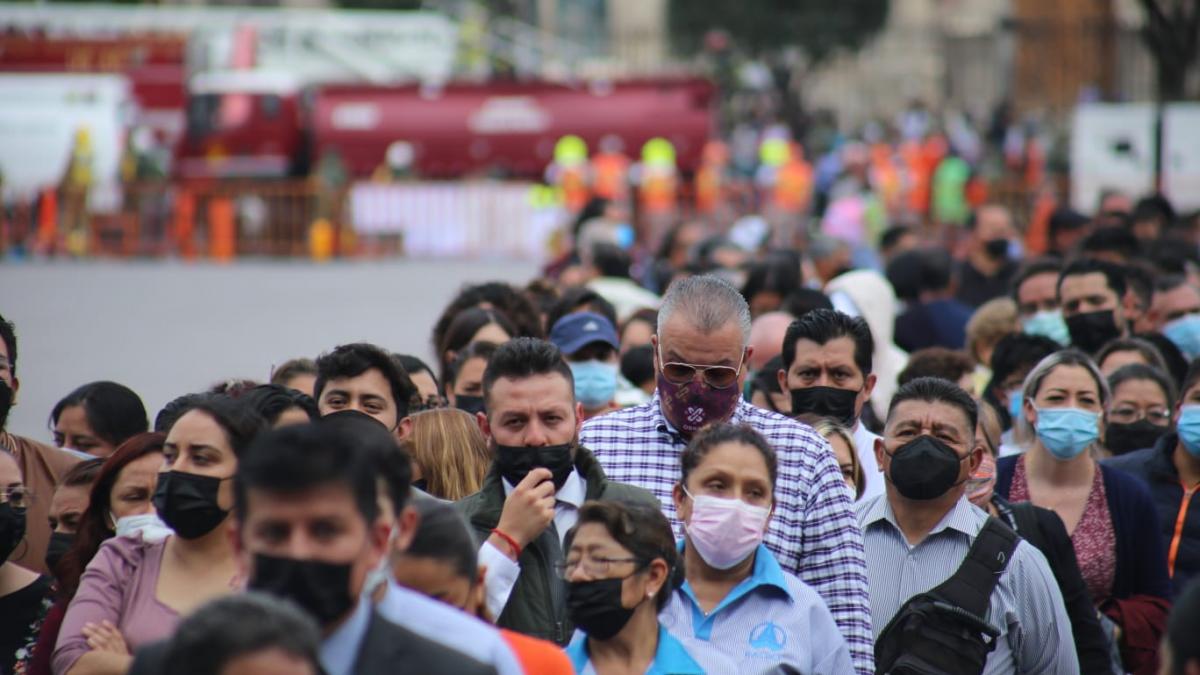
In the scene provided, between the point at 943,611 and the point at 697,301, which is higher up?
the point at 697,301

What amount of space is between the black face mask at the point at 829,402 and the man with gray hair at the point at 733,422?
1.05 meters

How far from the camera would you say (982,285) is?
46.9 feet

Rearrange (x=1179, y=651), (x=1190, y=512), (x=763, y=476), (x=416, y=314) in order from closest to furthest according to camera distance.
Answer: (x=1179, y=651) < (x=763, y=476) < (x=1190, y=512) < (x=416, y=314)

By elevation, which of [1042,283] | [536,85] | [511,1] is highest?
[511,1]

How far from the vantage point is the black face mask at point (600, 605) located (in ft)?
14.8

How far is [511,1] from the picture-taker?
58.2 m

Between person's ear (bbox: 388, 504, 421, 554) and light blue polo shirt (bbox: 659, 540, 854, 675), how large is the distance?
120 centimetres

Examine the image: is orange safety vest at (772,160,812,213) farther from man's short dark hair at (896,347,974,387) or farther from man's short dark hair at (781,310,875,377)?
man's short dark hair at (781,310,875,377)

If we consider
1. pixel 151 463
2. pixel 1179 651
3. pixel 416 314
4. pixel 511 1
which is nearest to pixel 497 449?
pixel 151 463

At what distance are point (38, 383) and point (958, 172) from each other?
1725 cm

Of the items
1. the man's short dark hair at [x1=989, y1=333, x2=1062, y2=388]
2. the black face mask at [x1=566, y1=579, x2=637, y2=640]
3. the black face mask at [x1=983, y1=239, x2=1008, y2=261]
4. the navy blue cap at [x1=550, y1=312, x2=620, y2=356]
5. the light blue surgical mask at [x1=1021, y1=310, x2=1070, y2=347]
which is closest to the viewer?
the black face mask at [x1=566, y1=579, x2=637, y2=640]

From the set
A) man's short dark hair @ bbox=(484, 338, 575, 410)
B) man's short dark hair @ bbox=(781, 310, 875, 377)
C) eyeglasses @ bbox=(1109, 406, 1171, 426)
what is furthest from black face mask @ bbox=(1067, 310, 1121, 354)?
man's short dark hair @ bbox=(484, 338, 575, 410)

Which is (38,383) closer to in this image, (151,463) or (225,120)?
(151,463)

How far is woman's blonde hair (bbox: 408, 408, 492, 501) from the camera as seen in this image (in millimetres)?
6379
